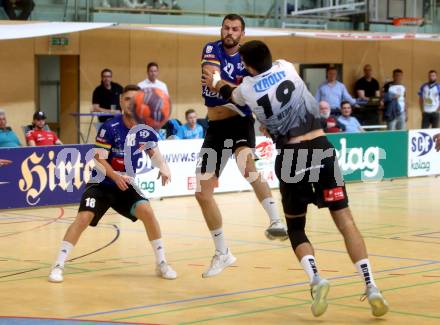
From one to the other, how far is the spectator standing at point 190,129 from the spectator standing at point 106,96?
6.75ft

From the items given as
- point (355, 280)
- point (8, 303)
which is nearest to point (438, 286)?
point (355, 280)

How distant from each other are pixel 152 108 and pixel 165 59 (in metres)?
16.4

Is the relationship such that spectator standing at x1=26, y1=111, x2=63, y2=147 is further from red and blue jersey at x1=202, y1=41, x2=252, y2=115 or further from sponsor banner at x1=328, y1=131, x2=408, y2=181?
red and blue jersey at x1=202, y1=41, x2=252, y2=115

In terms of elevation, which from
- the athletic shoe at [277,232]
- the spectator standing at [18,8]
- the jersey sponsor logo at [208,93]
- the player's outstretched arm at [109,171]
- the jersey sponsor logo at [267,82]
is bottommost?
the athletic shoe at [277,232]

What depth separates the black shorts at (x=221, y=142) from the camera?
35.3ft

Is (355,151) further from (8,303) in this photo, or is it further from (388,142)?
(8,303)

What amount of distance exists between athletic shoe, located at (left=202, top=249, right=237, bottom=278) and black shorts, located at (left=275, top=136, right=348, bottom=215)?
2.10m

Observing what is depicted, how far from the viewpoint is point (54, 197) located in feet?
58.4

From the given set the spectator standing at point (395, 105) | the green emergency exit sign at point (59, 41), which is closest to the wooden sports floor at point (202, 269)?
the green emergency exit sign at point (59, 41)

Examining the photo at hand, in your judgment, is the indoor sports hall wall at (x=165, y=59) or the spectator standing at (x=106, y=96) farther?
the indoor sports hall wall at (x=165, y=59)

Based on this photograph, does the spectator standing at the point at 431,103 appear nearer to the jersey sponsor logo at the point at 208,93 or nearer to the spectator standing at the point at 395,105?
the spectator standing at the point at 395,105

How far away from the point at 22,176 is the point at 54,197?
80 cm

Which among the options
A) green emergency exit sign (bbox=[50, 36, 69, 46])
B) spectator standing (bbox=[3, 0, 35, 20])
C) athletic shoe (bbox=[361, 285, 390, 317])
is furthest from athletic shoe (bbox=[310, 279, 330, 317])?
green emergency exit sign (bbox=[50, 36, 69, 46])

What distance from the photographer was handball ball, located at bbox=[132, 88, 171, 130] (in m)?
9.93
